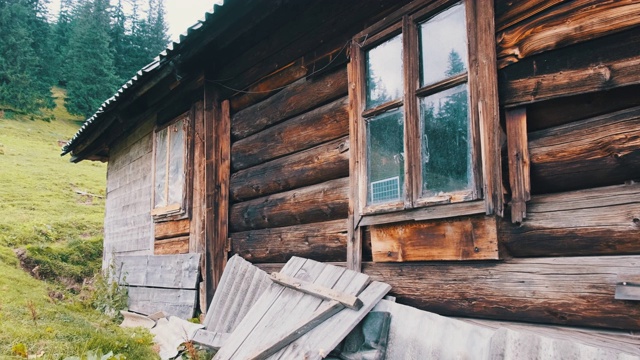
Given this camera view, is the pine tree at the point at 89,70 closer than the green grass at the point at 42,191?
No

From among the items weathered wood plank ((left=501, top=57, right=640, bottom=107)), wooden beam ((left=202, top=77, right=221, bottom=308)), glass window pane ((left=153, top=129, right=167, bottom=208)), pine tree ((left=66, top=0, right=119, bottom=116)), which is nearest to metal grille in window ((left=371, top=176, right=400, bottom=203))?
weathered wood plank ((left=501, top=57, right=640, bottom=107))

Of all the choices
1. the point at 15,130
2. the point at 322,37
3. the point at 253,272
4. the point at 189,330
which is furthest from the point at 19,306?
the point at 15,130

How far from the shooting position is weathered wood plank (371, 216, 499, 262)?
255cm

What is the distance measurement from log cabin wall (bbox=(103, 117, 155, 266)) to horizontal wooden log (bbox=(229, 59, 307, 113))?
102 inches

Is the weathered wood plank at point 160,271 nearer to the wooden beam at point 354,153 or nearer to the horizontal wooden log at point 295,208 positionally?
the horizontal wooden log at point 295,208

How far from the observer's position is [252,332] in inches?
127

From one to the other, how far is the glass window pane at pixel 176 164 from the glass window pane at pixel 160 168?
Result: 211 mm

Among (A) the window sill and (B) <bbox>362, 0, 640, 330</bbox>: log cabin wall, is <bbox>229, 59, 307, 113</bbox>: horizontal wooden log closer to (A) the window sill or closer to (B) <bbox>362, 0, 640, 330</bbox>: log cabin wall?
(A) the window sill

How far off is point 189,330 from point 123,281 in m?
3.13

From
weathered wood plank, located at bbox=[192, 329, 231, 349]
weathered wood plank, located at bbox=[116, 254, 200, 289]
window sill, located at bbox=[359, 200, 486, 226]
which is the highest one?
window sill, located at bbox=[359, 200, 486, 226]

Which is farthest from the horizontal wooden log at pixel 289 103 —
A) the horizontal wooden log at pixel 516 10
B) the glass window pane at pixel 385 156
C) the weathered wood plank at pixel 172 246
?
the weathered wood plank at pixel 172 246

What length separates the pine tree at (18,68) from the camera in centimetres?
3347

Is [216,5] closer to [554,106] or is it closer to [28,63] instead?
[554,106]

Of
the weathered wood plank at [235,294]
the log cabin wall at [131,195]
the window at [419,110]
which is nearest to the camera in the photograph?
the window at [419,110]
